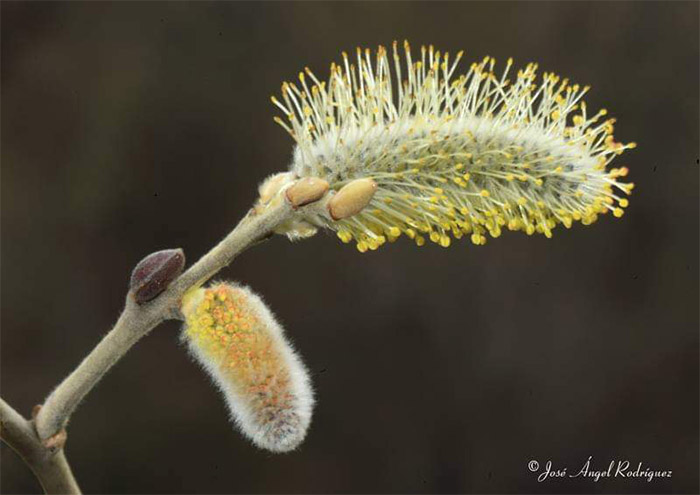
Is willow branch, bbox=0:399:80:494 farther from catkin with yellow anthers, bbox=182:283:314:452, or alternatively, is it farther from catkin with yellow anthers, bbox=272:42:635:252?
catkin with yellow anthers, bbox=272:42:635:252

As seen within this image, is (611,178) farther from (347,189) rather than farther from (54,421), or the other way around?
(54,421)

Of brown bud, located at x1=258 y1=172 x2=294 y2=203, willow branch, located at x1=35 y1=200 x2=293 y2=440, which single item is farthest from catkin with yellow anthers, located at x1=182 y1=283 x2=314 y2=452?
brown bud, located at x1=258 y1=172 x2=294 y2=203

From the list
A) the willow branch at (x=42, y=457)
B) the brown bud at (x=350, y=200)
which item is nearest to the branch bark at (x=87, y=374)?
the willow branch at (x=42, y=457)

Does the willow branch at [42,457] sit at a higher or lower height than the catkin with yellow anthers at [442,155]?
lower

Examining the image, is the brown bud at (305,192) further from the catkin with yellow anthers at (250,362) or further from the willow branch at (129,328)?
the catkin with yellow anthers at (250,362)

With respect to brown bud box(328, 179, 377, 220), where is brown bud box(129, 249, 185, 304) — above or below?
below

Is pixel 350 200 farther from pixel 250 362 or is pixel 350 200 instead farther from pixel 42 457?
pixel 42 457

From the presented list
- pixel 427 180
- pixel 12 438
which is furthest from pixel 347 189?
pixel 12 438
